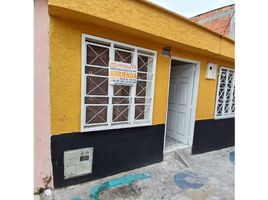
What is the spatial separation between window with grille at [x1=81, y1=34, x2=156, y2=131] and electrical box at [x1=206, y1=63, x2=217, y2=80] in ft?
5.81

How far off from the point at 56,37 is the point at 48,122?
1208mm

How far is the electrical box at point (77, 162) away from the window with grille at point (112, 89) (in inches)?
15.9

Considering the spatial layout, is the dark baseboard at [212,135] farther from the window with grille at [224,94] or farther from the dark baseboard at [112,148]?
the dark baseboard at [112,148]

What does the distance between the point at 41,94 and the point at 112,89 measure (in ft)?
3.44

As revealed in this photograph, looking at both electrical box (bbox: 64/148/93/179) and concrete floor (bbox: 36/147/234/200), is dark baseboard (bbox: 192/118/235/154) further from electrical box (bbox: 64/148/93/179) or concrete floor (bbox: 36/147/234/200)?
electrical box (bbox: 64/148/93/179)

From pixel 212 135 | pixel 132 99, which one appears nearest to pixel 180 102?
pixel 212 135

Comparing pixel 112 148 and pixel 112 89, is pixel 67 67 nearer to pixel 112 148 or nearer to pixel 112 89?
pixel 112 89

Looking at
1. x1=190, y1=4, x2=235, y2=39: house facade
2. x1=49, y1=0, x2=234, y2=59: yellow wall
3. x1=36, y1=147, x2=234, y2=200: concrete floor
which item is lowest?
x1=36, y1=147, x2=234, y2=200: concrete floor

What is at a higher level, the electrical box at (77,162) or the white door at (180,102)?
the white door at (180,102)

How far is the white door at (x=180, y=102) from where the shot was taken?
3.99 meters

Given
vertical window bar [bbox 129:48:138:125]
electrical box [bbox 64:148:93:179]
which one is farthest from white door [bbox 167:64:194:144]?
electrical box [bbox 64:148:93:179]

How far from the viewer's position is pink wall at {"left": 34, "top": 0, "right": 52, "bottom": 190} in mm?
2109

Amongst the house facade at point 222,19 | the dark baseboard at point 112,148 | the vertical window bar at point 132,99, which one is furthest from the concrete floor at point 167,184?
the house facade at point 222,19

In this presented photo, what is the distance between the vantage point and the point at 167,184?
2758 mm
